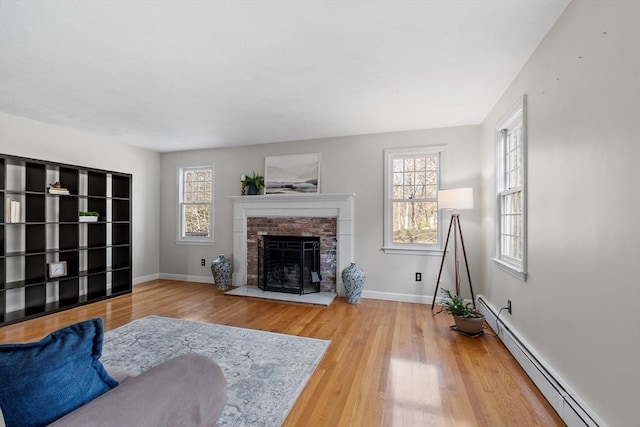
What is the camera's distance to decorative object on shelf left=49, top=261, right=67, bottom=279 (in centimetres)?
372

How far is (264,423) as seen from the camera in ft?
5.63

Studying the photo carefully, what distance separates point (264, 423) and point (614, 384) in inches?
72.4

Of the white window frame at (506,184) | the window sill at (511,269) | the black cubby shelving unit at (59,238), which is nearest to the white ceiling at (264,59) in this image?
the white window frame at (506,184)

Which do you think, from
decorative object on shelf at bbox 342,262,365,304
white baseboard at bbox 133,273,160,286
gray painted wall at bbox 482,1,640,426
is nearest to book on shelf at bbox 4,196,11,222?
white baseboard at bbox 133,273,160,286

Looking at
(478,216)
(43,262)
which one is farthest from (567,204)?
(43,262)

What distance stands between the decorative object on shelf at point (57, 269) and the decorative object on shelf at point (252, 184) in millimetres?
2673

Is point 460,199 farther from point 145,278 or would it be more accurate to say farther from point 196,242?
point 145,278

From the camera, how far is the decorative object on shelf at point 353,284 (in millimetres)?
4039

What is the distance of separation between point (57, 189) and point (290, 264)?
3297mm

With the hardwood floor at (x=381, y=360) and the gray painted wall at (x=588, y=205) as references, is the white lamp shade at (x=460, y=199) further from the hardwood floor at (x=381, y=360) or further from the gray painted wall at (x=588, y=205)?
the hardwood floor at (x=381, y=360)

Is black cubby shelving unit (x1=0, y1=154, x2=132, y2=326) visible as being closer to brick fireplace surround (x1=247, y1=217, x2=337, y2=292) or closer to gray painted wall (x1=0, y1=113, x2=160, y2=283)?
gray painted wall (x1=0, y1=113, x2=160, y2=283)

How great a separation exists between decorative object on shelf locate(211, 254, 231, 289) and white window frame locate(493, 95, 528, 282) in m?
3.94

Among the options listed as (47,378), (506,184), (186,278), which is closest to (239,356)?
(47,378)

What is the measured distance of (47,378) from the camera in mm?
778
